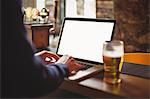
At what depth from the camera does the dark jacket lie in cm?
78

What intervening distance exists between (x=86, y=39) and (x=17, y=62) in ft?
1.80

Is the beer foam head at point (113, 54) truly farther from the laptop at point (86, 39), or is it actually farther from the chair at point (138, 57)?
the chair at point (138, 57)

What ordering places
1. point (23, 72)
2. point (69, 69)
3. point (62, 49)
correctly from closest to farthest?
point (23, 72)
point (69, 69)
point (62, 49)

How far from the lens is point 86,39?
1.29m

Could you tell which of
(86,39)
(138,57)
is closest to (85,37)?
(86,39)

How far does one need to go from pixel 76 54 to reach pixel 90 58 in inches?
3.6

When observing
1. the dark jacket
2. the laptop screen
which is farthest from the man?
the laptop screen

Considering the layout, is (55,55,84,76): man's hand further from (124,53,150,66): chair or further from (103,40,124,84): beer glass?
(124,53,150,66): chair

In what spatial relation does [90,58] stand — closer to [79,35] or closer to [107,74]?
[79,35]

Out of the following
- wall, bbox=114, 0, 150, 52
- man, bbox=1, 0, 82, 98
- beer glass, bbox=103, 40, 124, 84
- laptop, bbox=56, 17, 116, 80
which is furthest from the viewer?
wall, bbox=114, 0, 150, 52

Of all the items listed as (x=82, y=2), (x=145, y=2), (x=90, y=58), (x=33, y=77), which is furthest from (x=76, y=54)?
(x=82, y=2)

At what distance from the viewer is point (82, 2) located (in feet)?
18.2

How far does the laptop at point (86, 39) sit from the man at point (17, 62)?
0.99 feet

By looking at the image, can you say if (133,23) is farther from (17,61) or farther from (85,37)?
(17,61)
